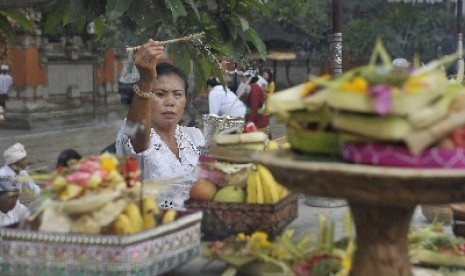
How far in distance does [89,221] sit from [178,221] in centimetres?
27

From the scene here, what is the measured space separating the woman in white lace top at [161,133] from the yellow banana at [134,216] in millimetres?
1060

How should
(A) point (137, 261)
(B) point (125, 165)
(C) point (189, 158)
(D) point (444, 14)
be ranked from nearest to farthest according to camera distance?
(A) point (137, 261) < (B) point (125, 165) < (C) point (189, 158) < (D) point (444, 14)

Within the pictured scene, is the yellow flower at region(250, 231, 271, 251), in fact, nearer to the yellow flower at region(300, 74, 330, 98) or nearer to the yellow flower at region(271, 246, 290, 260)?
the yellow flower at region(271, 246, 290, 260)

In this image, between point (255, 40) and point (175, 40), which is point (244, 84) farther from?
point (175, 40)

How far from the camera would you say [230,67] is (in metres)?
4.90

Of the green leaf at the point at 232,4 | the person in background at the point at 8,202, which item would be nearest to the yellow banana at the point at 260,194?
the green leaf at the point at 232,4

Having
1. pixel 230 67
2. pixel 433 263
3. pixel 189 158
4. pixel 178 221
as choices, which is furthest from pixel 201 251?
pixel 230 67

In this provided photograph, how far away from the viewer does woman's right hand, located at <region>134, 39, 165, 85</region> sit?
112 inches

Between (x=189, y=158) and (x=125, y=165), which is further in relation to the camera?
(x=189, y=158)

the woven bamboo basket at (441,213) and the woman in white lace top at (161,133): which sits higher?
the woman in white lace top at (161,133)

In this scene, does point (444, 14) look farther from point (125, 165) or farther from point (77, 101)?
point (125, 165)

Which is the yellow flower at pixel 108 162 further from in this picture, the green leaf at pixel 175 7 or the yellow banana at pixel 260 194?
the green leaf at pixel 175 7

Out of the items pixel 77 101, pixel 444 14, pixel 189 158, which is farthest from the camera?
pixel 444 14

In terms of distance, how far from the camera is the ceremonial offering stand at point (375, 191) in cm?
164
